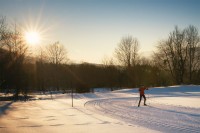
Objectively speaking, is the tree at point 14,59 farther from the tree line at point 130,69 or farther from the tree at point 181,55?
the tree at point 181,55

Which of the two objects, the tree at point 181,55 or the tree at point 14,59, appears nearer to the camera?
the tree at point 14,59

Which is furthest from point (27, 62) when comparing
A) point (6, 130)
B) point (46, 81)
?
point (46, 81)

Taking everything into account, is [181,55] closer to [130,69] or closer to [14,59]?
[130,69]

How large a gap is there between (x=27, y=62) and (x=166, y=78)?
144ft

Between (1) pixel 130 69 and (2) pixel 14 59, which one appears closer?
(2) pixel 14 59

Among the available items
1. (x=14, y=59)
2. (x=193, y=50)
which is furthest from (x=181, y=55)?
(x=14, y=59)

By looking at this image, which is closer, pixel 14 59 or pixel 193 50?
pixel 14 59

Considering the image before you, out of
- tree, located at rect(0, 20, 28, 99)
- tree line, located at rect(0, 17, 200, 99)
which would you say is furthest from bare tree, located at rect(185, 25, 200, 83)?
tree, located at rect(0, 20, 28, 99)

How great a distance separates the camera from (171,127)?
11.2m

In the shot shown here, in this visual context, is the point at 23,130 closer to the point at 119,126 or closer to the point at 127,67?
the point at 119,126

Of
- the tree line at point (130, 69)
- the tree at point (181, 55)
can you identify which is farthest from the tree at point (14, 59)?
the tree at point (181, 55)

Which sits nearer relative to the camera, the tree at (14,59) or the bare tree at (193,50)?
the tree at (14,59)

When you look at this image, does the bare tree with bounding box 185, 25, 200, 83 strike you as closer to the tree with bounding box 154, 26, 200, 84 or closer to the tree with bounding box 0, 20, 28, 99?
the tree with bounding box 154, 26, 200, 84

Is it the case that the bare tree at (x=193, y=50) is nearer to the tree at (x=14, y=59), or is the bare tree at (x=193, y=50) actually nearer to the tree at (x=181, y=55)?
the tree at (x=181, y=55)
